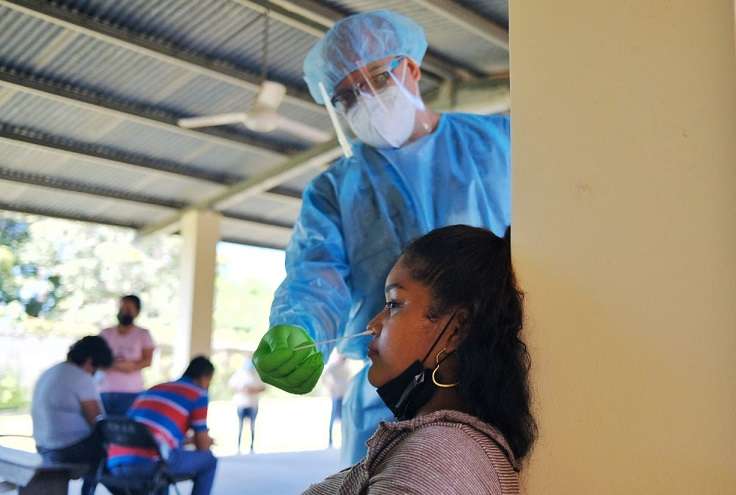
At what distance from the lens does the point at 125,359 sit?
480 cm

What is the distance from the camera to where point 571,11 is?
2.93 feet

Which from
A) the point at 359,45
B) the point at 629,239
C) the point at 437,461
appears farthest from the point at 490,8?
the point at 437,461

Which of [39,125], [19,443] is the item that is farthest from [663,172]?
[39,125]

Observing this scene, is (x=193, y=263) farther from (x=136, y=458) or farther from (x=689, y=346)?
(x=689, y=346)

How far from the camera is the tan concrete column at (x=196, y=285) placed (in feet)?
25.9

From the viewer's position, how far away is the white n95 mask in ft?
5.39

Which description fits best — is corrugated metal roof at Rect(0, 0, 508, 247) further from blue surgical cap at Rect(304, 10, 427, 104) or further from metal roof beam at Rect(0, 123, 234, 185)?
blue surgical cap at Rect(304, 10, 427, 104)

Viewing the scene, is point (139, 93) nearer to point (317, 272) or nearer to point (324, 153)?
point (324, 153)

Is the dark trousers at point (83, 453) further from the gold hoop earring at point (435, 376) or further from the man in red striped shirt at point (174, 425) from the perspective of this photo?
the gold hoop earring at point (435, 376)

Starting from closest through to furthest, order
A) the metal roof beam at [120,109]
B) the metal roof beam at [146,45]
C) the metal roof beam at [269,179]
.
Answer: the metal roof beam at [146,45], the metal roof beam at [120,109], the metal roof beam at [269,179]

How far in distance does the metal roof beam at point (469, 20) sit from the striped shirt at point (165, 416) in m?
2.86

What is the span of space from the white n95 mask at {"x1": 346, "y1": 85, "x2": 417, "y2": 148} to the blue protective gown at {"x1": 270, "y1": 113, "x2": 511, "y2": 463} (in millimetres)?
29

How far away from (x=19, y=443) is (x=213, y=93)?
301 cm

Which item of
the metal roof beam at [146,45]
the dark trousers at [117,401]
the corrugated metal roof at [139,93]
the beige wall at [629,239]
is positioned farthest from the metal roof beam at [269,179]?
the beige wall at [629,239]
